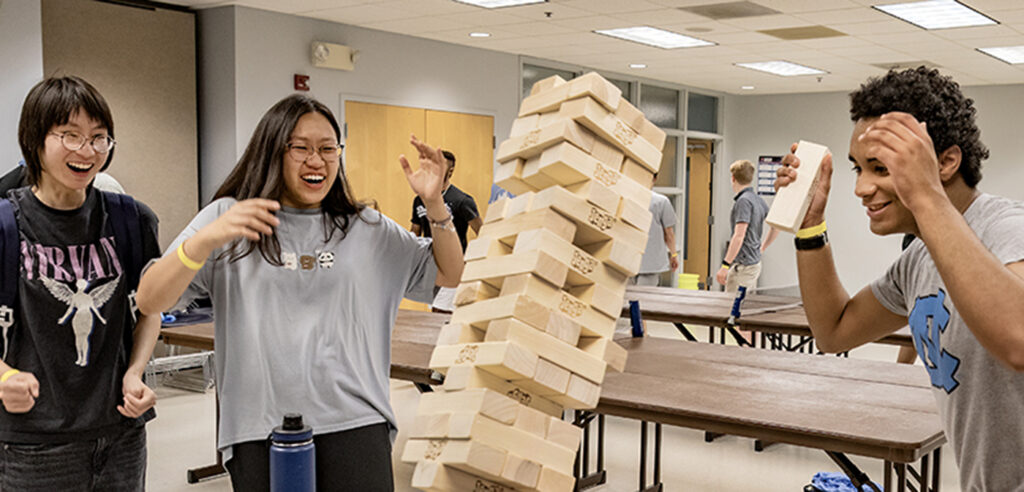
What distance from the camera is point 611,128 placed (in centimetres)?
134

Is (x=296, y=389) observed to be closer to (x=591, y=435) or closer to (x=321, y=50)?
(x=591, y=435)

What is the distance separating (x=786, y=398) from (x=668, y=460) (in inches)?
84.8

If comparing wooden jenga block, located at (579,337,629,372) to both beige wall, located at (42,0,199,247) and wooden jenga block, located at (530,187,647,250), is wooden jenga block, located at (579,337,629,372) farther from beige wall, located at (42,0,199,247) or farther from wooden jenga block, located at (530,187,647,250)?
beige wall, located at (42,0,199,247)

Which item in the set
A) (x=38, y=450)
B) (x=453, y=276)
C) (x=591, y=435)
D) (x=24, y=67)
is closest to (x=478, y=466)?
(x=453, y=276)

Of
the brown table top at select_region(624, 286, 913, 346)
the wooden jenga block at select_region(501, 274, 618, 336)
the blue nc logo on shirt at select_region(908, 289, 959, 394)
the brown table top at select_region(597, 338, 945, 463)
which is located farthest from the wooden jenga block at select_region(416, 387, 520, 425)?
the brown table top at select_region(624, 286, 913, 346)

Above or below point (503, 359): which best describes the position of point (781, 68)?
above

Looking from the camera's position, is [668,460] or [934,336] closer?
[934,336]

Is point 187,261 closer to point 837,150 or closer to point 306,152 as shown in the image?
point 306,152

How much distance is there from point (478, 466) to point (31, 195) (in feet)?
4.62

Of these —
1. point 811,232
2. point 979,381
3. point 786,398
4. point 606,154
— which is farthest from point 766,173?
point 606,154

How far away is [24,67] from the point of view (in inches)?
233

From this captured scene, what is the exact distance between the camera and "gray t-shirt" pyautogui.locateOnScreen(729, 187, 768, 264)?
750 centimetres

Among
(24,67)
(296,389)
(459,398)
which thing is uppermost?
(24,67)

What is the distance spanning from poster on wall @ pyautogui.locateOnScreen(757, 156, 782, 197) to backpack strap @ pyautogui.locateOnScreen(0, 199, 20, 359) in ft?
40.0
